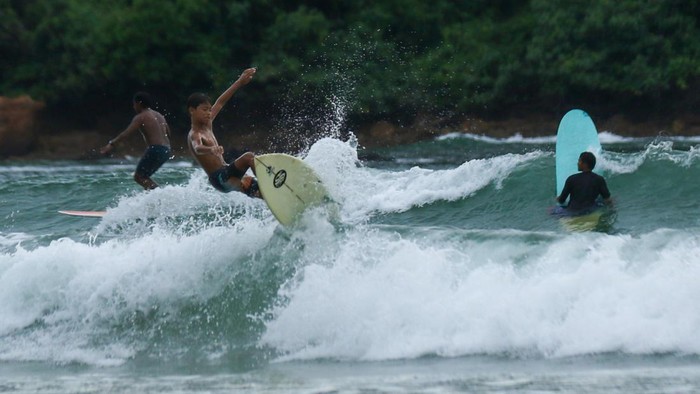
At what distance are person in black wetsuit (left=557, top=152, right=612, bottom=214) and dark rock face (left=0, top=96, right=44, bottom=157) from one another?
18898 millimetres

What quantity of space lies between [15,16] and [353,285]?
22595 mm

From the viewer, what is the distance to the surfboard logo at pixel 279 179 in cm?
926

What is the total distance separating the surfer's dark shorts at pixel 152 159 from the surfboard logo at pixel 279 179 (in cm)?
259

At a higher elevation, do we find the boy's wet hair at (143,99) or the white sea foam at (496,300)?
the boy's wet hair at (143,99)

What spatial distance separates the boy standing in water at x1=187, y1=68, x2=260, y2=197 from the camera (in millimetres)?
9492

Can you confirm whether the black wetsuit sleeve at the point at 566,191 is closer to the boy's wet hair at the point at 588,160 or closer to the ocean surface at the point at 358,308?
the boy's wet hair at the point at 588,160

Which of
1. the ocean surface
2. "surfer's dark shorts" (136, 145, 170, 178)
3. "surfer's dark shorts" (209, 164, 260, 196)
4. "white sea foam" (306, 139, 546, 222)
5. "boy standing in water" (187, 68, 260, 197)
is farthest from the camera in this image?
"white sea foam" (306, 139, 546, 222)

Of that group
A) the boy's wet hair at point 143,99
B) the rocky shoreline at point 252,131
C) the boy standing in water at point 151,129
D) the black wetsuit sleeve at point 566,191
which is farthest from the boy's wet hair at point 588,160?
the rocky shoreline at point 252,131

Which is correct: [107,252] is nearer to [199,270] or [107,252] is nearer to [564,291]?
[199,270]

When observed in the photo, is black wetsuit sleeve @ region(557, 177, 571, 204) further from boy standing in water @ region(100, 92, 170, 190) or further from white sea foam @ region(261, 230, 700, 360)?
boy standing in water @ region(100, 92, 170, 190)

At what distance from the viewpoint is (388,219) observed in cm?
1280

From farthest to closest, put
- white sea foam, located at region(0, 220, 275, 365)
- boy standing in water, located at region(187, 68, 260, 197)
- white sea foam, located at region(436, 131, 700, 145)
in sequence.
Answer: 1. white sea foam, located at region(436, 131, 700, 145)
2. boy standing in water, located at region(187, 68, 260, 197)
3. white sea foam, located at region(0, 220, 275, 365)

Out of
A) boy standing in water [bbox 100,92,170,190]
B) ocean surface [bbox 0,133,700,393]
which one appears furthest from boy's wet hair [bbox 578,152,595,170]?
boy standing in water [bbox 100,92,170,190]

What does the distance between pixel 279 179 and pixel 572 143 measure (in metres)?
3.95
